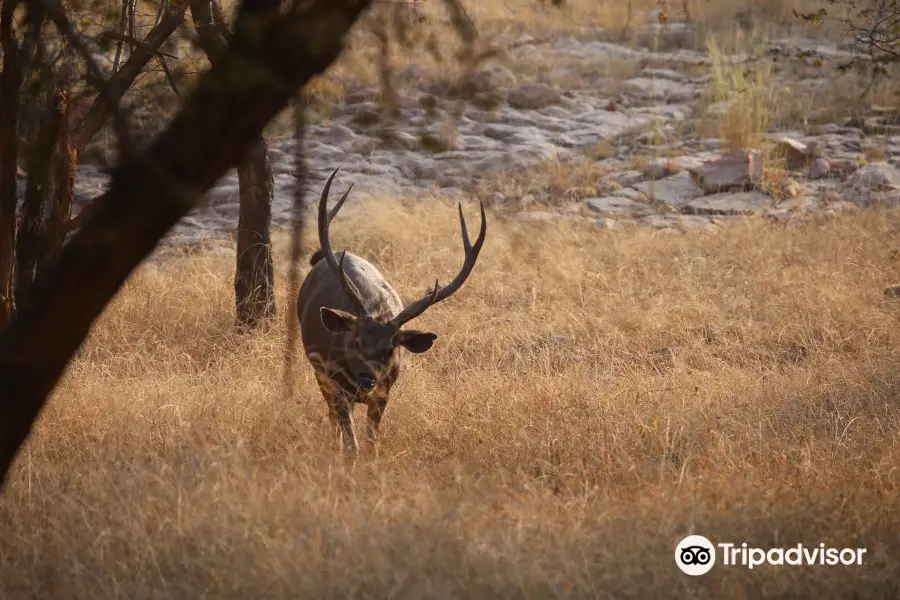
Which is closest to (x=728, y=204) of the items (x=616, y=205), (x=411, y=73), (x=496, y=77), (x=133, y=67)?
(x=616, y=205)

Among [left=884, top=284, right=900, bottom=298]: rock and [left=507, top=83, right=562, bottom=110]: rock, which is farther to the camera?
[left=507, top=83, right=562, bottom=110]: rock

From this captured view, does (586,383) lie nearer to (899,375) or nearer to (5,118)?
(899,375)

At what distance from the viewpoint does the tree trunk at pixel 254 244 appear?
824 centimetres

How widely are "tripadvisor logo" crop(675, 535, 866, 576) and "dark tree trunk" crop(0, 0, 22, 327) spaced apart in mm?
2906

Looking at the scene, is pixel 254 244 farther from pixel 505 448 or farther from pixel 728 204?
pixel 728 204

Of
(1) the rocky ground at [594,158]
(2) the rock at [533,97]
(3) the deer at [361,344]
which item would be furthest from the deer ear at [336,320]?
(2) the rock at [533,97]

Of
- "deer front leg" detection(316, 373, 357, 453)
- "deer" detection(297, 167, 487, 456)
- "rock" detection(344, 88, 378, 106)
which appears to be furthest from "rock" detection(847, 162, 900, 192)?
"deer front leg" detection(316, 373, 357, 453)

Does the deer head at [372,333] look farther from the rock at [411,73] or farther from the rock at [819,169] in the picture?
the rock at [411,73]

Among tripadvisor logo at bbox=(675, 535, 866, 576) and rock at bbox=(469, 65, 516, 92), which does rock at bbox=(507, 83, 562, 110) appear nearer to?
rock at bbox=(469, 65, 516, 92)

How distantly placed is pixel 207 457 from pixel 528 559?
177 centimetres

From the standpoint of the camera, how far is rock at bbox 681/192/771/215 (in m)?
11.7

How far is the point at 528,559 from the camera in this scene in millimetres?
3768

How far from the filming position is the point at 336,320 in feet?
18.8

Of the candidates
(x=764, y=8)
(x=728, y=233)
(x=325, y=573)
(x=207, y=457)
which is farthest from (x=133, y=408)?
(x=764, y=8)
